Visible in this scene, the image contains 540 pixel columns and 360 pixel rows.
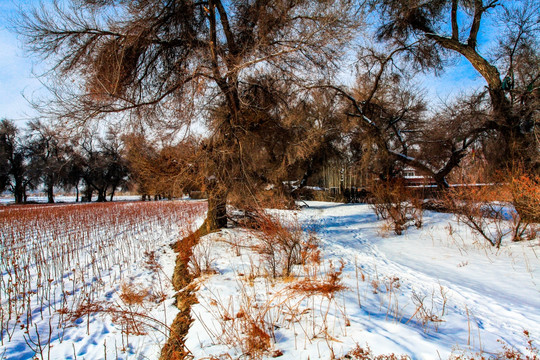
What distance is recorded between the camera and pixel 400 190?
30.6 feet

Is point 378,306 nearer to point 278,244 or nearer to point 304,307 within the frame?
point 304,307

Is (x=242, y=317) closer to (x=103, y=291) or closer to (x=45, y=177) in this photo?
A: (x=103, y=291)

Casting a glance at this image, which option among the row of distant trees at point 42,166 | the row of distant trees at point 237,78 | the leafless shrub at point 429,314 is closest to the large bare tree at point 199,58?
the row of distant trees at point 237,78

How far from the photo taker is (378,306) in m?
3.37

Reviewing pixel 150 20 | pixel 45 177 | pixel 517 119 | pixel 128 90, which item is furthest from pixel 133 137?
pixel 45 177

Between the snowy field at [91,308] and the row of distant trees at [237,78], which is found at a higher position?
the row of distant trees at [237,78]

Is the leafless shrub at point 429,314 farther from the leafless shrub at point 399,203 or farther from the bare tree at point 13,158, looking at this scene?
the bare tree at point 13,158

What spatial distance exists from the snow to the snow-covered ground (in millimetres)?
17

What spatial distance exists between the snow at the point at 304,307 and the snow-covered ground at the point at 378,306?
2 centimetres

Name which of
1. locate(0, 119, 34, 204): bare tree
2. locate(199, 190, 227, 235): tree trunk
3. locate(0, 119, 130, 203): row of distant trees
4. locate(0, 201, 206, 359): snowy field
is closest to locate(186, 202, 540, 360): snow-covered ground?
locate(0, 201, 206, 359): snowy field

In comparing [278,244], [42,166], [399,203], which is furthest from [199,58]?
[42,166]

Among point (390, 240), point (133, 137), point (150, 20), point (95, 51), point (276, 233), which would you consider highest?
point (150, 20)

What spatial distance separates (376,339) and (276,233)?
7.10ft

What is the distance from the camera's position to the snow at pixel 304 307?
2531mm
